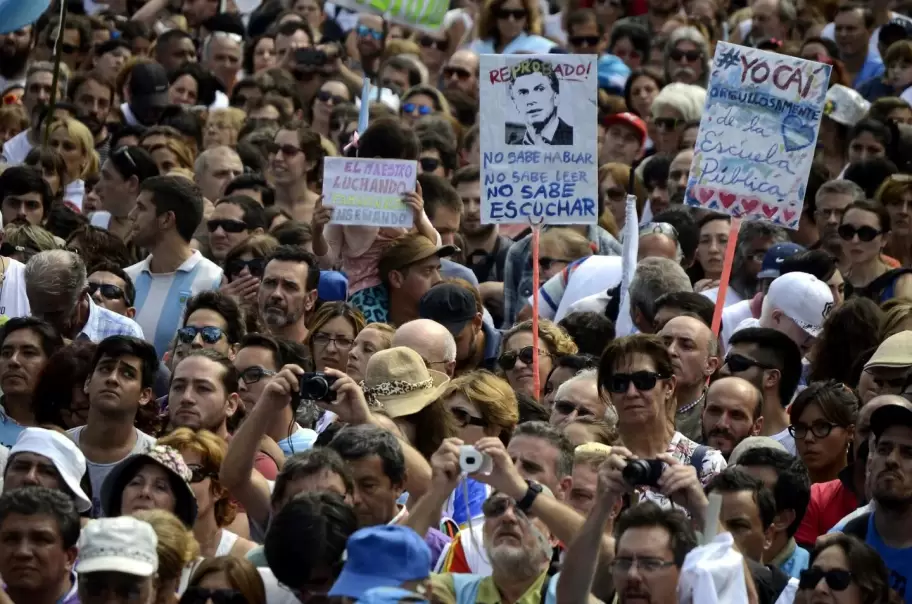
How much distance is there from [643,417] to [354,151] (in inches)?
166

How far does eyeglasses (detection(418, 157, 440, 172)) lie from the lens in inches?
573

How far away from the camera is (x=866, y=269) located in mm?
12492

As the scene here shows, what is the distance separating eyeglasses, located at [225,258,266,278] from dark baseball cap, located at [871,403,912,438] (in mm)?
4064

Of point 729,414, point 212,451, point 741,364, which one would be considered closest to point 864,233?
point 741,364

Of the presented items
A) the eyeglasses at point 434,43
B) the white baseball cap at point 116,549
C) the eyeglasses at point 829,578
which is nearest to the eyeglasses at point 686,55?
the eyeglasses at point 434,43

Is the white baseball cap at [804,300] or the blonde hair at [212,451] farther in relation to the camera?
the white baseball cap at [804,300]

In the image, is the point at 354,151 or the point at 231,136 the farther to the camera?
the point at 231,136

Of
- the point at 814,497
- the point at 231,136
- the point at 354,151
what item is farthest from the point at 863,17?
the point at 814,497

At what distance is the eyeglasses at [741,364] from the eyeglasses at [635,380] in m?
1.06

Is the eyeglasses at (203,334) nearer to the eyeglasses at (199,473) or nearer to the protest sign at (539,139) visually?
the protest sign at (539,139)

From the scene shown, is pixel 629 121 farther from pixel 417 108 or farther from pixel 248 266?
pixel 248 266

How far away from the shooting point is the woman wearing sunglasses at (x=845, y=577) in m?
7.88

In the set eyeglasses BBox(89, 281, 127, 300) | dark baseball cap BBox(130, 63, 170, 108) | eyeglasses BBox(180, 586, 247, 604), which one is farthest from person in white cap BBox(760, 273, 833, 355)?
dark baseball cap BBox(130, 63, 170, 108)

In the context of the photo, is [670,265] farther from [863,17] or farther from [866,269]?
[863,17]
